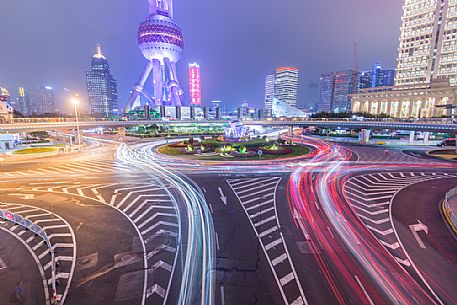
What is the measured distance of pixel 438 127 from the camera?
43062mm

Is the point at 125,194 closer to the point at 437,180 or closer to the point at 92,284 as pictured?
the point at 92,284

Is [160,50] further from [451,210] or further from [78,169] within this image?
[451,210]

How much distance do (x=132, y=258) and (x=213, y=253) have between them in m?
4.93

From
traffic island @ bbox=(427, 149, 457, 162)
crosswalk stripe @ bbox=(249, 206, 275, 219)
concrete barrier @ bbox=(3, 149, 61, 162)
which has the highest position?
traffic island @ bbox=(427, 149, 457, 162)

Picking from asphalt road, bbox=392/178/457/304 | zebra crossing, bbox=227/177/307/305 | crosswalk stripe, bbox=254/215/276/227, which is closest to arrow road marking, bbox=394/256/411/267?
asphalt road, bbox=392/178/457/304

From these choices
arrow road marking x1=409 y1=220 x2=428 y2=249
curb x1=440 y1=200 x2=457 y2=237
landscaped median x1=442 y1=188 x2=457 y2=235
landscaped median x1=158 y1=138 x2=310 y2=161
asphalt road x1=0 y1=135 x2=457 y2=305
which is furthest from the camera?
landscaped median x1=158 y1=138 x2=310 y2=161

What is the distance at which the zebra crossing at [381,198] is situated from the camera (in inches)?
563

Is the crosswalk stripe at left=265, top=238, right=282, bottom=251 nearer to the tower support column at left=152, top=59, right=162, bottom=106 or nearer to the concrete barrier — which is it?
the concrete barrier

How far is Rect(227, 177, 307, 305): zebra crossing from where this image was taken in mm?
10570

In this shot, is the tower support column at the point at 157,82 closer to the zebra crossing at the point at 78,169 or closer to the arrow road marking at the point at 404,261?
the zebra crossing at the point at 78,169

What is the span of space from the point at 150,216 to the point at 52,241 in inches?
254

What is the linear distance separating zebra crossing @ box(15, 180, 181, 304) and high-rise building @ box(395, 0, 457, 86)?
5924 inches

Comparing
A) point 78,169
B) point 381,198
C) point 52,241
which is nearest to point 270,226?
point 381,198

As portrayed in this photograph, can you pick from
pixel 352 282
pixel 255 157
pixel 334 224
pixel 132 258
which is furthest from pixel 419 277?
pixel 255 157
